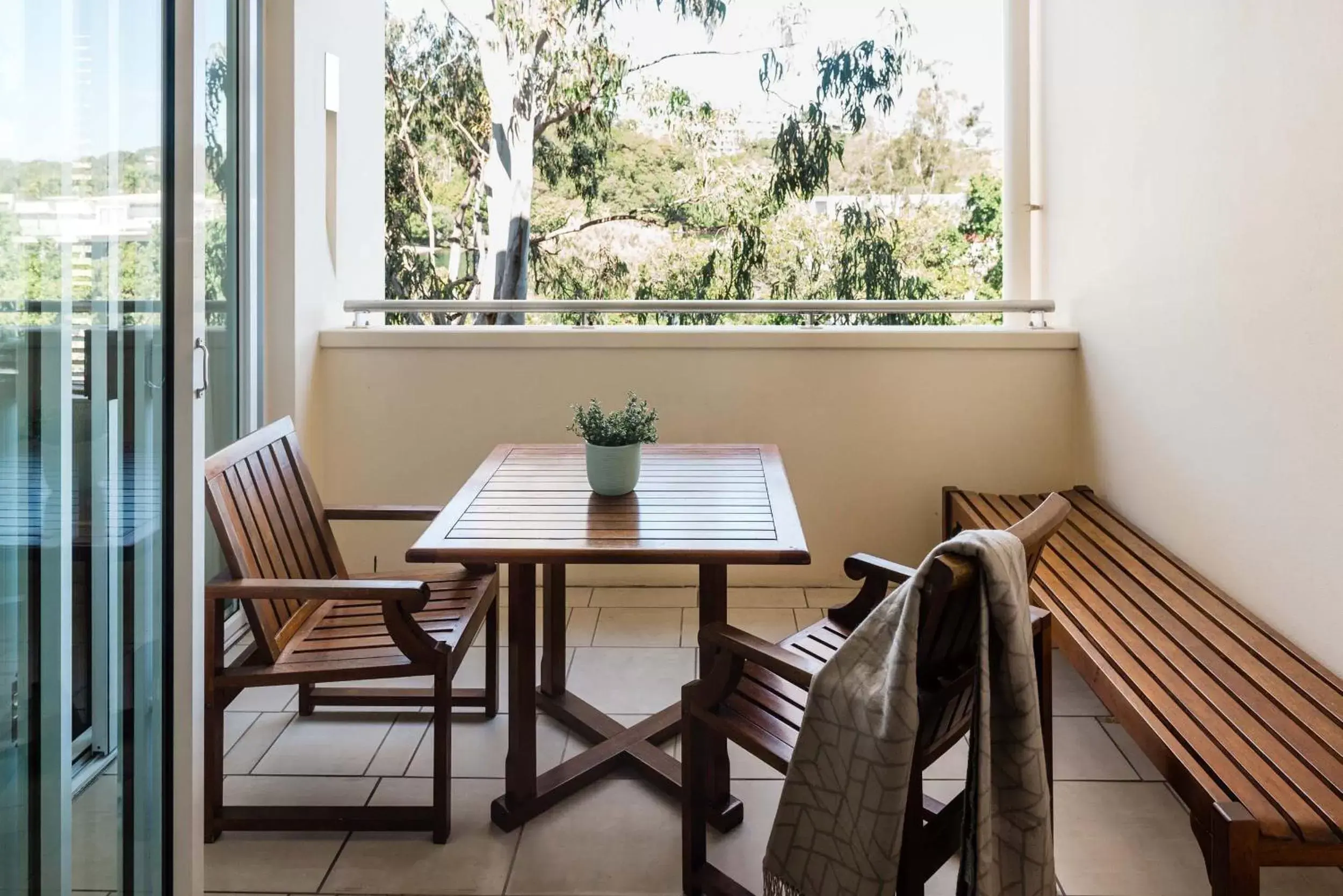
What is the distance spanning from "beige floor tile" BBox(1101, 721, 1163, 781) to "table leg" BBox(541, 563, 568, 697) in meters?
1.40

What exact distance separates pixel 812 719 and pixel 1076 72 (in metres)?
3.03

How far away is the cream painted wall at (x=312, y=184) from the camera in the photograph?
356 cm

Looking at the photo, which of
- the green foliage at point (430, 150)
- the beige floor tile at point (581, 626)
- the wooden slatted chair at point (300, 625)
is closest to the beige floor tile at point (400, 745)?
the wooden slatted chair at point (300, 625)

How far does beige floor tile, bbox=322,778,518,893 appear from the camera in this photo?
2074mm

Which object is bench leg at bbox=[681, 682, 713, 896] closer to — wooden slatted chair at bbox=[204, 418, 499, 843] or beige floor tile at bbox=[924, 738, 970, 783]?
wooden slatted chair at bbox=[204, 418, 499, 843]

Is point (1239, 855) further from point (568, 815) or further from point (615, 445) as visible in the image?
point (615, 445)

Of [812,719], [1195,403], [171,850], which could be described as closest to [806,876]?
[812,719]

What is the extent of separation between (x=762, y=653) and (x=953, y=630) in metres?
0.33

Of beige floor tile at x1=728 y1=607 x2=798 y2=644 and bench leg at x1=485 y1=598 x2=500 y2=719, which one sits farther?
beige floor tile at x1=728 y1=607 x2=798 y2=644

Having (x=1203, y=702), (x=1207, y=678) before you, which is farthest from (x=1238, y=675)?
(x=1203, y=702)

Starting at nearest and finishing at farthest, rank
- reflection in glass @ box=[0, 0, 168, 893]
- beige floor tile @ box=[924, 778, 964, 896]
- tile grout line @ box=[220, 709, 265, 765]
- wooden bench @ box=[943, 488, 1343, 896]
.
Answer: reflection in glass @ box=[0, 0, 168, 893], wooden bench @ box=[943, 488, 1343, 896], beige floor tile @ box=[924, 778, 964, 896], tile grout line @ box=[220, 709, 265, 765]

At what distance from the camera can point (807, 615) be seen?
12.2ft

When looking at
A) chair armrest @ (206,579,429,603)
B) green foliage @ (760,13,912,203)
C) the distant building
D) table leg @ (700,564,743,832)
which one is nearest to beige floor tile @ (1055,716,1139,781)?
table leg @ (700,564,743,832)

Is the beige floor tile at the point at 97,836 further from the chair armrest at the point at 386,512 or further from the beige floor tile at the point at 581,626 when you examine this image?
the beige floor tile at the point at 581,626
